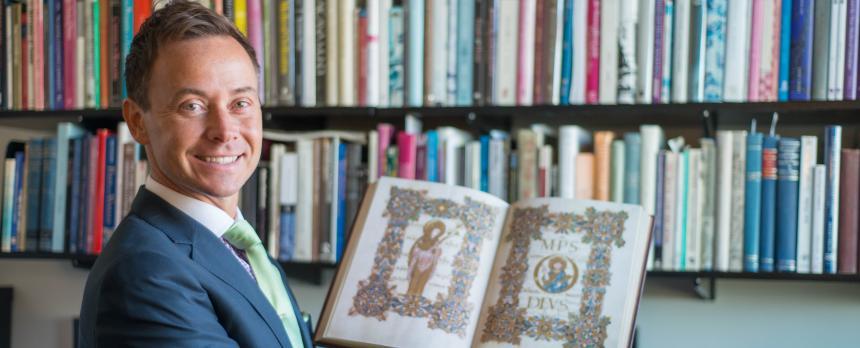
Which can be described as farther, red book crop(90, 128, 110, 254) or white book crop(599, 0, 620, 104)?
red book crop(90, 128, 110, 254)

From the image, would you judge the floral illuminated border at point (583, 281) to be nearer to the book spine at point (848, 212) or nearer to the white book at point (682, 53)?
the white book at point (682, 53)

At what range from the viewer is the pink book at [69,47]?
7.17 feet

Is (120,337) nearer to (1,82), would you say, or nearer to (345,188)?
(345,188)

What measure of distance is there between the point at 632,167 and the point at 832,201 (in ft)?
1.17

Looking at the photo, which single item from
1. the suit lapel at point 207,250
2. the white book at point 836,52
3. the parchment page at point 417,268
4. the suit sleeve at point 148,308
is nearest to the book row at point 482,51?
the white book at point 836,52

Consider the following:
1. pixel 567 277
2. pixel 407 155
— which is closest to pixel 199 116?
pixel 567 277

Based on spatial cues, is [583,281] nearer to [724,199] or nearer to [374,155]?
[724,199]

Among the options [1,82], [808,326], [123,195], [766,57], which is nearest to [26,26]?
[1,82]

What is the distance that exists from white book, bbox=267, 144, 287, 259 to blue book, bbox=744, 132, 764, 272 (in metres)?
0.93

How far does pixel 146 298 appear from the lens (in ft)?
3.46

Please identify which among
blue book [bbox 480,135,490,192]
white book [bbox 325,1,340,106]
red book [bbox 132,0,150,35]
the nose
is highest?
red book [bbox 132,0,150,35]

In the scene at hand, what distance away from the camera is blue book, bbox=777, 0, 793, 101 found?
5.82 ft

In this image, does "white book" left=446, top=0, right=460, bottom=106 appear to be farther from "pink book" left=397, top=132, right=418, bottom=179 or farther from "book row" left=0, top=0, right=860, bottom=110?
"pink book" left=397, top=132, right=418, bottom=179

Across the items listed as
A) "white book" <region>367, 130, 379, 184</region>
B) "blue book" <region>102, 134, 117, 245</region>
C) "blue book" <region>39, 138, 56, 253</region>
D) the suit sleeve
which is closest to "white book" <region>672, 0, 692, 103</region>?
"white book" <region>367, 130, 379, 184</region>
